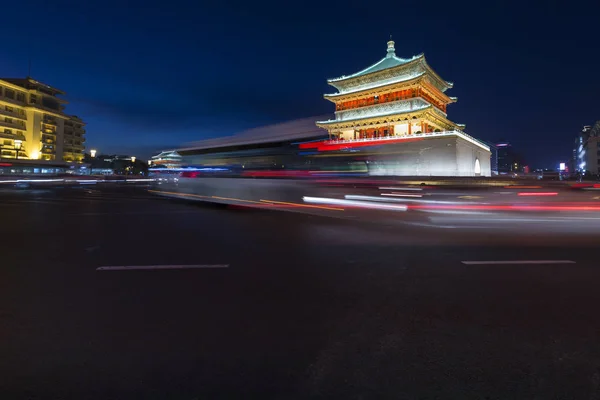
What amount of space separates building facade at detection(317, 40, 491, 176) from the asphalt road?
3428 cm

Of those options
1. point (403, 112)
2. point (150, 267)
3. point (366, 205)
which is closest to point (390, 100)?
point (403, 112)

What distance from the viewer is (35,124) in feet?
213

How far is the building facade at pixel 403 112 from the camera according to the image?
38719 mm

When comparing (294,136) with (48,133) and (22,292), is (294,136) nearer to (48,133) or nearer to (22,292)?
(22,292)

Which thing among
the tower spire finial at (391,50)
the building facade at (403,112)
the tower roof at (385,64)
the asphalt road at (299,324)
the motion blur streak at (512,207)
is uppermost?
the tower spire finial at (391,50)

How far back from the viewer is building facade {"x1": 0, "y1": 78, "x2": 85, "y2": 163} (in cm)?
5984

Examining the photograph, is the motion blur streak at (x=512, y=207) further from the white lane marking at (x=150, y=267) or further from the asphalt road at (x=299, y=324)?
the white lane marking at (x=150, y=267)

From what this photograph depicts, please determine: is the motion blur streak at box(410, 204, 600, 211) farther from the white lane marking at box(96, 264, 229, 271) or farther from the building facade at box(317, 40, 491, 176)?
the building facade at box(317, 40, 491, 176)

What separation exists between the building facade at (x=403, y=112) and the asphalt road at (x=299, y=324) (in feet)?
112

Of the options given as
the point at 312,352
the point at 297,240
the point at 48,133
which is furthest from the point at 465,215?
the point at 48,133

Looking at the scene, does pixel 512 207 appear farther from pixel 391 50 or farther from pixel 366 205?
pixel 391 50

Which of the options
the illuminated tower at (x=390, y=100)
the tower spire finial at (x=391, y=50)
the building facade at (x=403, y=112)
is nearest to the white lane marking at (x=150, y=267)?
the building facade at (x=403, y=112)

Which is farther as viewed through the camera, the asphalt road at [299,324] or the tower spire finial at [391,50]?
the tower spire finial at [391,50]

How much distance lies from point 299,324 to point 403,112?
1701 inches
